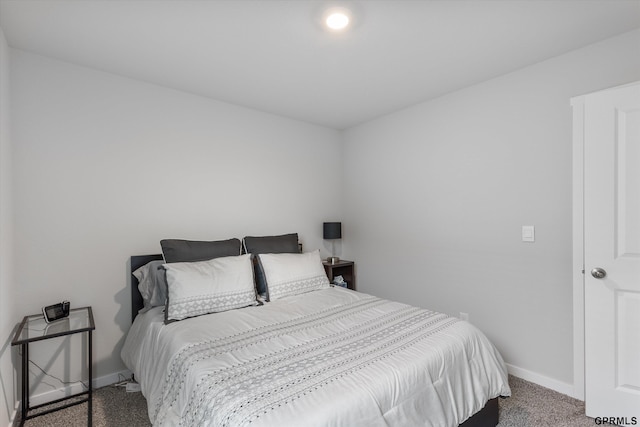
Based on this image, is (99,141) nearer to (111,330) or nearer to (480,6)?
(111,330)

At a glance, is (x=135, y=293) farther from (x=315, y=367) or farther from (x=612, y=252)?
(x=612, y=252)

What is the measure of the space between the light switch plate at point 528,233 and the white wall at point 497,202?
1.3 inches

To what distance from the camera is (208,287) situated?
2.18 meters

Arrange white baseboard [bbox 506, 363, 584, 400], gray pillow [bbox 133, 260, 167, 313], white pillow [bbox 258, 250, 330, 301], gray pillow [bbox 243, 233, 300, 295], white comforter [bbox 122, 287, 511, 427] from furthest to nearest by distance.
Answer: gray pillow [bbox 243, 233, 300, 295], white pillow [bbox 258, 250, 330, 301], gray pillow [bbox 133, 260, 167, 313], white baseboard [bbox 506, 363, 584, 400], white comforter [bbox 122, 287, 511, 427]

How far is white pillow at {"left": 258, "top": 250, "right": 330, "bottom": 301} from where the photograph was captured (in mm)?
2529

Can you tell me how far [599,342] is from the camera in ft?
6.29

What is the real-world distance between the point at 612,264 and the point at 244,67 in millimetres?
2906

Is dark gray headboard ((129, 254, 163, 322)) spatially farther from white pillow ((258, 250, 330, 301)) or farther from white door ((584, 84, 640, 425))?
white door ((584, 84, 640, 425))

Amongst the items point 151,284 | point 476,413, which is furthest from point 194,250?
point 476,413

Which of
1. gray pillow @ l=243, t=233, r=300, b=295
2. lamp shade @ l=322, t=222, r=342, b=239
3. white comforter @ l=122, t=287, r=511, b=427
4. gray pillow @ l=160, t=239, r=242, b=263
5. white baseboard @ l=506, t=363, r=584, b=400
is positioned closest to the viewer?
white comforter @ l=122, t=287, r=511, b=427

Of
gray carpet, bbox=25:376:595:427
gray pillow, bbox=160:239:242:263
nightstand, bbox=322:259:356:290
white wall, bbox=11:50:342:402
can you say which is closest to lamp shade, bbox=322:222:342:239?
nightstand, bbox=322:259:356:290

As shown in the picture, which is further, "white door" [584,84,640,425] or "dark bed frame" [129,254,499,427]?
"white door" [584,84,640,425]

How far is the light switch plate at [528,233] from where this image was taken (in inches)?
92.9

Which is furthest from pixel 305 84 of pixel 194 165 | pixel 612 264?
pixel 612 264
